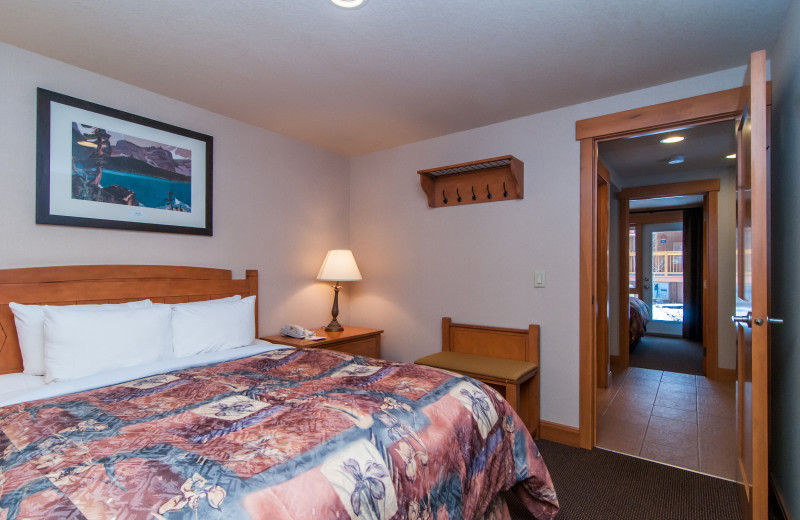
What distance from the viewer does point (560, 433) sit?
9.30ft

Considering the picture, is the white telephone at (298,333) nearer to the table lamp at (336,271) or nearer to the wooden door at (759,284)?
the table lamp at (336,271)

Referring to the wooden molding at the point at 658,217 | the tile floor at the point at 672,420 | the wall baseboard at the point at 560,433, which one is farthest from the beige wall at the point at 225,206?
the wooden molding at the point at 658,217

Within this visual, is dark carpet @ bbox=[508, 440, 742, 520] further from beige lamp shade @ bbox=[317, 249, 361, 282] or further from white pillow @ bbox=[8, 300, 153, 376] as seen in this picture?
white pillow @ bbox=[8, 300, 153, 376]

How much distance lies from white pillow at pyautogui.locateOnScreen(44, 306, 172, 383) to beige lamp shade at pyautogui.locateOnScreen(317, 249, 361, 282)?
59.5 inches

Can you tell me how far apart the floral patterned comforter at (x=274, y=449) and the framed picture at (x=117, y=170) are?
1115 mm

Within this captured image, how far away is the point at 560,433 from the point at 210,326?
95.3 inches

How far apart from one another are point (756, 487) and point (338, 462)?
1.61 metres

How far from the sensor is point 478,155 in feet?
10.7

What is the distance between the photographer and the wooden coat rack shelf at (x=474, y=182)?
9.80ft

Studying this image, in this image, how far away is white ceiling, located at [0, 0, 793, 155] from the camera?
5.84ft

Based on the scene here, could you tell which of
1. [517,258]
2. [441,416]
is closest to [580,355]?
[517,258]

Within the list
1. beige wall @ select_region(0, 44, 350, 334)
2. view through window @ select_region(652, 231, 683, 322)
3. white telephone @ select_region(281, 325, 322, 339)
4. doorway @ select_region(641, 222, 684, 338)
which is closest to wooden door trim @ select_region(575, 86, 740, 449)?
white telephone @ select_region(281, 325, 322, 339)

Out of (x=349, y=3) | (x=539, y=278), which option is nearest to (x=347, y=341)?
(x=539, y=278)

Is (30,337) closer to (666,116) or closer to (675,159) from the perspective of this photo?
(666,116)
